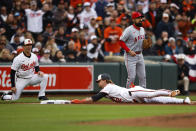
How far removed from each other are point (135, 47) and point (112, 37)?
502 cm

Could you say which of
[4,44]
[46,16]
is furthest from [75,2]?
[4,44]

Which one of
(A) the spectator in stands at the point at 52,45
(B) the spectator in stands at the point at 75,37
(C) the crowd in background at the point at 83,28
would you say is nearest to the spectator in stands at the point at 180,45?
(C) the crowd in background at the point at 83,28

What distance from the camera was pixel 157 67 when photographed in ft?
50.2

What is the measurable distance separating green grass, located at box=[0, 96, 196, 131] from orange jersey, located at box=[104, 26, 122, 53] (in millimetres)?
6907

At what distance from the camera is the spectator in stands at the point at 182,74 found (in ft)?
48.9

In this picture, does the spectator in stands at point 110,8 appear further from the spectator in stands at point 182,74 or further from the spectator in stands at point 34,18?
the spectator in stands at point 182,74

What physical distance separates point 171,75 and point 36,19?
524cm

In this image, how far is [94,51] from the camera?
52.7 feet

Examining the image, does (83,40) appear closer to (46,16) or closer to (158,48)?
(46,16)

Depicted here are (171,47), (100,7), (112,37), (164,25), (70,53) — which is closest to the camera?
(70,53)

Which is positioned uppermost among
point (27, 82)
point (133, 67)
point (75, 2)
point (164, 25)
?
point (75, 2)

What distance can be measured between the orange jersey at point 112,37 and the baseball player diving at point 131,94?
6237 millimetres

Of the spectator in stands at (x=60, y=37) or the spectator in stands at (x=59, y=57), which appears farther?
the spectator in stands at (x=60, y=37)

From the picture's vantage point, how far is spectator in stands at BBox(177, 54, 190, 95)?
1490 centimetres
